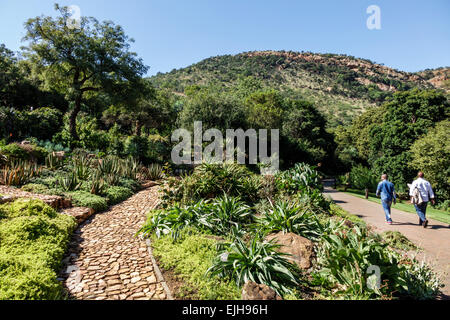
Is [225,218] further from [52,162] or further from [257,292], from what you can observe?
[52,162]

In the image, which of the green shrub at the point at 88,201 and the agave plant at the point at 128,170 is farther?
the agave plant at the point at 128,170

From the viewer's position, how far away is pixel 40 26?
12961 millimetres

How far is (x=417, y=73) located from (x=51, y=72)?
93015 millimetres

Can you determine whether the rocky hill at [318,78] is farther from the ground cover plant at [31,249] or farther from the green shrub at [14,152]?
the ground cover plant at [31,249]

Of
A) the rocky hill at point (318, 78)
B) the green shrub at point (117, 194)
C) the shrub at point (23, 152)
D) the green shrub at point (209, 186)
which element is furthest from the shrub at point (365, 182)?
the rocky hill at point (318, 78)

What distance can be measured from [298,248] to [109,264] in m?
3.15

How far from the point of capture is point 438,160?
14.8 metres

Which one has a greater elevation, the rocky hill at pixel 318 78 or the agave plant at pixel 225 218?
the rocky hill at pixel 318 78

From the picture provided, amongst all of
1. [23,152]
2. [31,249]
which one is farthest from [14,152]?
[31,249]

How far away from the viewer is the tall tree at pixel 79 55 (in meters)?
12.9

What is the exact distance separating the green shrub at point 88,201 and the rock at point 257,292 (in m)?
5.29

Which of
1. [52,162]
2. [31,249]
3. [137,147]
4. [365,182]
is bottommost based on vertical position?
[365,182]

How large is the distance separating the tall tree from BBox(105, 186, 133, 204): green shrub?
7.97 m
